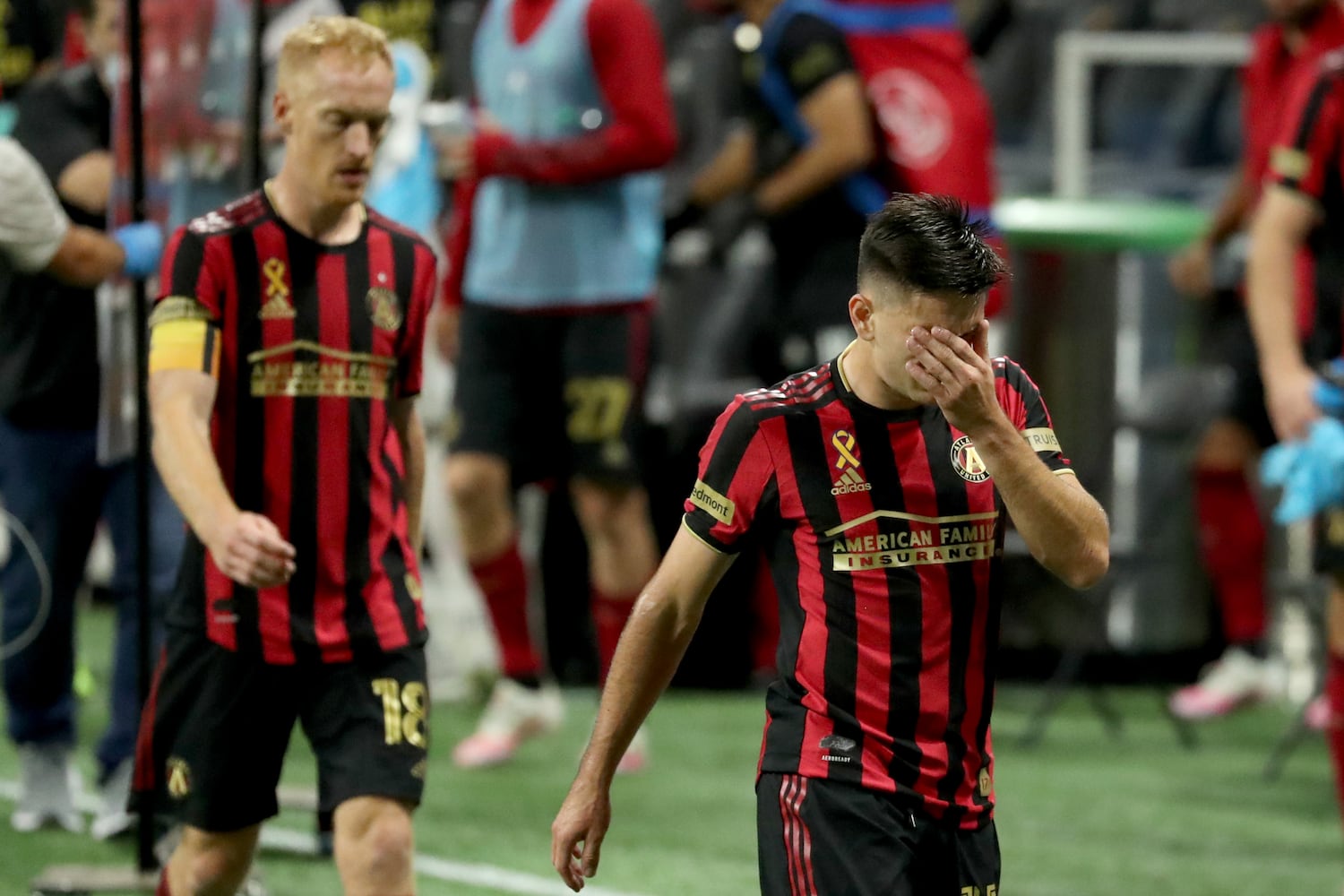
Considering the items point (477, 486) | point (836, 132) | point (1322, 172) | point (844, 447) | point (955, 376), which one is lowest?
point (477, 486)

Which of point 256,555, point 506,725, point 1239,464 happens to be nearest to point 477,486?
point 506,725

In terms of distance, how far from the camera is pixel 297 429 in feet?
13.0

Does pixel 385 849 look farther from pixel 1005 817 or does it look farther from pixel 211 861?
pixel 1005 817

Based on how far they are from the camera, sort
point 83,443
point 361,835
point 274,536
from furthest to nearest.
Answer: point 83,443, point 361,835, point 274,536

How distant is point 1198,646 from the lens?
8.57m

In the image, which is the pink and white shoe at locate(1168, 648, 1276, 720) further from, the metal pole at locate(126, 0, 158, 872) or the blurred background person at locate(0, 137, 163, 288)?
the blurred background person at locate(0, 137, 163, 288)

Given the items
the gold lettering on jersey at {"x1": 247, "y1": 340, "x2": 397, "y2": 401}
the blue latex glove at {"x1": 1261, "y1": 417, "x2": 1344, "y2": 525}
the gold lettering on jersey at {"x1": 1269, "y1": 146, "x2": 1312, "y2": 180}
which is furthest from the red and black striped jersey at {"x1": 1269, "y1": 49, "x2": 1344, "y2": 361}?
the gold lettering on jersey at {"x1": 247, "y1": 340, "x2": 397, "y2": 401}

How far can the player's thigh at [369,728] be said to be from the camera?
3822mm

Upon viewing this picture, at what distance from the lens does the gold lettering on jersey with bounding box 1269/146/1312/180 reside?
506 centimetres

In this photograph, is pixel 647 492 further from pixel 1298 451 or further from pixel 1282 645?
pixel 1298 451

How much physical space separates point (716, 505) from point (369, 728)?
39.6 inches

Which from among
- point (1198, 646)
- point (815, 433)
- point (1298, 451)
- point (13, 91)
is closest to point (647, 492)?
point (1198, 646)

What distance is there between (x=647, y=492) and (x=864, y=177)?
1636 millimetres

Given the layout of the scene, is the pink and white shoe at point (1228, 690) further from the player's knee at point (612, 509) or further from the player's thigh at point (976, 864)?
the player's thigh at point (976, 864)
